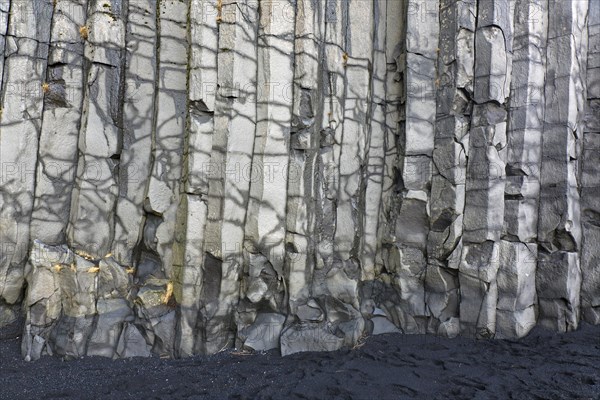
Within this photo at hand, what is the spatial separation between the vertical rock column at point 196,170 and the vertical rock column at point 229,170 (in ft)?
0.19

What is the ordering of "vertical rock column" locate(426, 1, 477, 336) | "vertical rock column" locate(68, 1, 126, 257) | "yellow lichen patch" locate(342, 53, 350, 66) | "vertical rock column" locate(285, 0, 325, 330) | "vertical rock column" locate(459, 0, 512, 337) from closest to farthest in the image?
"vertical rock column" locate(68, 1, 126, 257) → "vertical rock column" locate(285, 0, 325, 330) → "vertical rock column" locate(459, 0, 512, 337) → "vertical rock column" locate(426, 1, 477, 336) → "yellow lichen patch" locate(342, 53, 350, 66)

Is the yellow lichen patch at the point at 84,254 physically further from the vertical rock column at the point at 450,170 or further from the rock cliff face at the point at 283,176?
the vertical rock column at the point at 450,170

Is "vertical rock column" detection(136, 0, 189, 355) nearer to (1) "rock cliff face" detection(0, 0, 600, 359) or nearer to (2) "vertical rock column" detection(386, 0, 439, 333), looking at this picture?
(1) "rock cliff face" detection(0, 0, 600, 359)

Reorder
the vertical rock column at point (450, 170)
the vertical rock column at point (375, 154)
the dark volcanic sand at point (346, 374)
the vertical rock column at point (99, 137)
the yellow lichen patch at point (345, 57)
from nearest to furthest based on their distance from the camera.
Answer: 1. the dark volcanic sand at point (346, 374)
2. the vertical rock column at point (99, 137)
3. the vertical rock column at point (450, 170)
4. the yellow lichen patch at point (345, 57)
5. the vertical rock column at point (375, 154)

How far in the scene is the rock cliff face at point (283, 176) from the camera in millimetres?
3594

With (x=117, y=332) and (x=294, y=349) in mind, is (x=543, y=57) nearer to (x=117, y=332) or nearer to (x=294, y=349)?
(x=294, y=349)

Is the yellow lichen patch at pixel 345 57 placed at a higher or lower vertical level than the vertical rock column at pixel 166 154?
higher

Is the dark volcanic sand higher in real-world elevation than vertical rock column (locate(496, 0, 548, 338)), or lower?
lower

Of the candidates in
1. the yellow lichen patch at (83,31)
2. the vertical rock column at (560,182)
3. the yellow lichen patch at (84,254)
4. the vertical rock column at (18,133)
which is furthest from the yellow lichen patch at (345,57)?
the yellow lichen patch at (84,254)

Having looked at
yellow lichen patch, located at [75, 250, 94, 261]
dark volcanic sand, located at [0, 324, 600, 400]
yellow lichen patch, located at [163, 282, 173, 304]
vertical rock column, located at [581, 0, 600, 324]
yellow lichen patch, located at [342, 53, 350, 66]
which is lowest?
dark volcanic sand, located at [0, 324, 600, 400]

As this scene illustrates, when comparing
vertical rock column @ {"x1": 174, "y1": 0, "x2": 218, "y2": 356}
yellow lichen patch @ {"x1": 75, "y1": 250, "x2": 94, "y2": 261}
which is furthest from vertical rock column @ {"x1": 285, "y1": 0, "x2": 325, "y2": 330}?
yellow lichen patch @ {"x1": 75, "y1": 250, "x2": 94, "y2": 261}

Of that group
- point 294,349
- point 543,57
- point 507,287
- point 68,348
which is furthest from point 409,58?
point 68,348

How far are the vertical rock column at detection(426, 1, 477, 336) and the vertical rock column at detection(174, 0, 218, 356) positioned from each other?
2.12 metres

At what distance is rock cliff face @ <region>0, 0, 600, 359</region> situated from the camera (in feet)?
11.8
